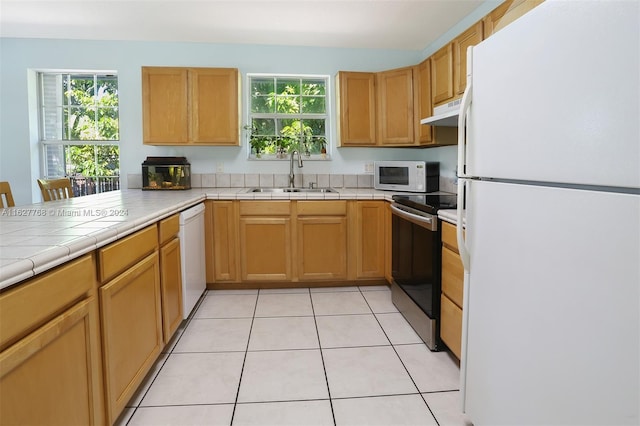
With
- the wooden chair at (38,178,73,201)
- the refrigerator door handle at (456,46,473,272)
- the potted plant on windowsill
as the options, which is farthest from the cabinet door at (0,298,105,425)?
the potted plant on windowsill

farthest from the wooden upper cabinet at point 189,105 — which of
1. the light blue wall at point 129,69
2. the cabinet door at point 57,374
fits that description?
the cabinet door at point 57,374

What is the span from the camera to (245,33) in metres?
3.72

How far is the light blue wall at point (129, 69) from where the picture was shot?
3.94m

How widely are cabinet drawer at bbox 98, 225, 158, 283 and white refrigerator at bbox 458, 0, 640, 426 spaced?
1315 millimetres

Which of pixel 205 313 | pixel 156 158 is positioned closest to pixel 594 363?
pixel 205 313

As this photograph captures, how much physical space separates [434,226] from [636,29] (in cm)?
154

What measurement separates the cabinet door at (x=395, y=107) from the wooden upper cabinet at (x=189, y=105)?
1.36m

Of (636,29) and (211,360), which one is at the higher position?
(636,29)

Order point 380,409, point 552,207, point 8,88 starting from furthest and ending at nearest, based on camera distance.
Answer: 1. point 8,88
2. point 380,409
3. point 552,207

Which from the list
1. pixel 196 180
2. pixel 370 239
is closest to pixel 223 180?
pixel 196 180

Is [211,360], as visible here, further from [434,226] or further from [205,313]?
[434,226]

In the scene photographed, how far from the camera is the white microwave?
3498 millimetres

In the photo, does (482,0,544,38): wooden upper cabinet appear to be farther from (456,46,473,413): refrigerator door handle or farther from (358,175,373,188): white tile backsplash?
(358,175,373,188): white tile backsplash

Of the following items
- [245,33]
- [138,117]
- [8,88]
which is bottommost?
[138,117]
